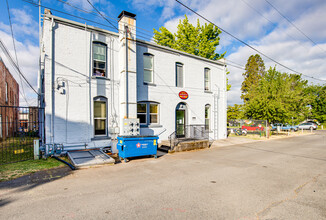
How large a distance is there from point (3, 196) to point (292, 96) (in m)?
27.7

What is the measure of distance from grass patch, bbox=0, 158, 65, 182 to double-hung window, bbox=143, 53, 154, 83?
23.8 feet

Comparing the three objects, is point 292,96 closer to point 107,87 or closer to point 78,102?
point 107,87

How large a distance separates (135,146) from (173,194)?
426 centimetres

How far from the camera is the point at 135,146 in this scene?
29.3ft

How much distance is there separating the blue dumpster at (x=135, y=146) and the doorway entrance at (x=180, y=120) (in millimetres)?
5118

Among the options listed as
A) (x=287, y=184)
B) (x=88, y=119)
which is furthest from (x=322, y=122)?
(x=88, y=119)

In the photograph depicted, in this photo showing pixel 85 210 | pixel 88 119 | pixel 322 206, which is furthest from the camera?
pixel 88 119

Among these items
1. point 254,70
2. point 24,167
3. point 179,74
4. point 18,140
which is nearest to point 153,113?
point 179,74

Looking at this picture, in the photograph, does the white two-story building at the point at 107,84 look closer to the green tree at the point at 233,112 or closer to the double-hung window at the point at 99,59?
the double-hung window at the point at 99,59

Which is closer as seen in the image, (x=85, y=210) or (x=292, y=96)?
(x=85, y=210)

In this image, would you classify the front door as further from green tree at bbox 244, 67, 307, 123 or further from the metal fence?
green tree at bbox 244, 67, 307, 123

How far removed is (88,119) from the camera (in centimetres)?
1038

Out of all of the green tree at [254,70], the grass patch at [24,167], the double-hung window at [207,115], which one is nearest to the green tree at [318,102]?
the green tree at [254,70]

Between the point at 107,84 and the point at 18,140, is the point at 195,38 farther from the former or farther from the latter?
the point at 18,140
